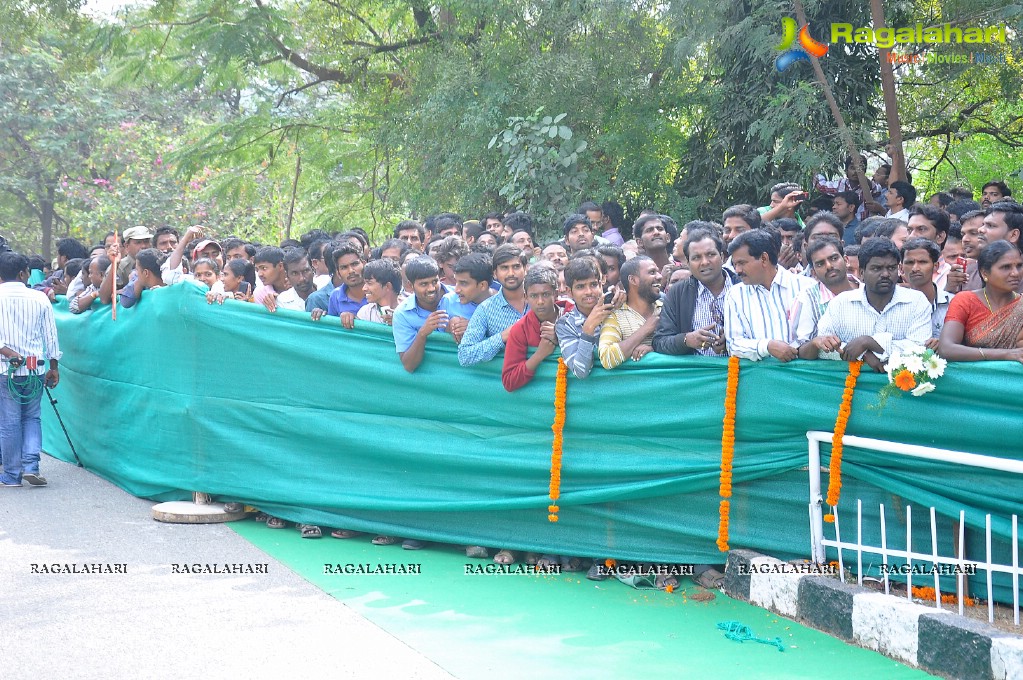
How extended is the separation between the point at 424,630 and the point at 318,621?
58 centimetres

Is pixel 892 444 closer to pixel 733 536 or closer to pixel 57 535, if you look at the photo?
pixel 733 536

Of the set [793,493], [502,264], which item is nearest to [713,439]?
[793,493]

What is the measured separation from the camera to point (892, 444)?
5.39 metres

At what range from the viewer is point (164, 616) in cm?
595

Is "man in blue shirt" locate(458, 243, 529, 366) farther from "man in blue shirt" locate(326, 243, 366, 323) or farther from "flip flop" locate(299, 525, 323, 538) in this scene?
"flip flop" locate(299, 525, 323, 538)

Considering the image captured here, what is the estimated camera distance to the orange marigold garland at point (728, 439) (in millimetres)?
5984

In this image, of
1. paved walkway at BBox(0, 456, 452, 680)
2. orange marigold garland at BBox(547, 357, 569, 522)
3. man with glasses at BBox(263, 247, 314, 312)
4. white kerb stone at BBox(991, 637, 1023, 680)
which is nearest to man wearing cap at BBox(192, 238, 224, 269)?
man with glasses at BBox(263, 247, 314, 312)

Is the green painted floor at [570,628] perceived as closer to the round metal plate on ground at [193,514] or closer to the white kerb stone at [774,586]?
the white kerb stone at [774,586]

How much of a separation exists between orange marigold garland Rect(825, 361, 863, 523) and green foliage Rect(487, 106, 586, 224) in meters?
6.86

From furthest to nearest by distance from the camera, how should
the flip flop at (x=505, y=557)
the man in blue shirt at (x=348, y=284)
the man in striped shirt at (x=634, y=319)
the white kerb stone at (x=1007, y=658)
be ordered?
the man in blue shirt at (x=348, y=284), the flip flop at (x=505, y=557), the man in striped shirt at (x=634, y=319), the white kerb stone at (x=1007, y=658)

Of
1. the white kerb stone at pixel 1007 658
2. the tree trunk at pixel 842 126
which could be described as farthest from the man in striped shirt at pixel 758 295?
the tree trunk at pixel 842 126

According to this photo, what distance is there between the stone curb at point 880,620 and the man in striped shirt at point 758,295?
116 cm

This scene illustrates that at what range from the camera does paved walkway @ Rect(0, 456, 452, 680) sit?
17.0 feet

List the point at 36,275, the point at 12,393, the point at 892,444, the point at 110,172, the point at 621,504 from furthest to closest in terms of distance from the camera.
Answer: the point at 110,172, the point at 36,275, the point at 12,393, the point at 621,504, the point at 892,444
